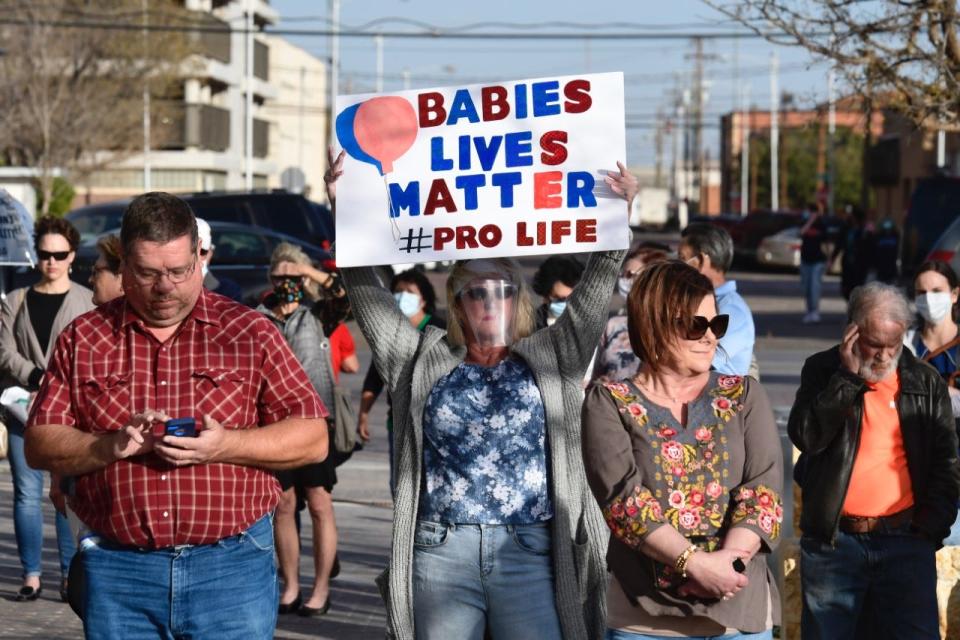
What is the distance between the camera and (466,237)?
5312 millimetres

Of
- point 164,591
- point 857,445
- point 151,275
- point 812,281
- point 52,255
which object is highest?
point 151,275

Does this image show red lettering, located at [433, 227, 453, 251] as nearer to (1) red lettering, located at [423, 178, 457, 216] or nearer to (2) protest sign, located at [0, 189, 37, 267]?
(1) red lettering, located at [423, 178, 457, 216]

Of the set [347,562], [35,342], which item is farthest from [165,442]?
[347,562]

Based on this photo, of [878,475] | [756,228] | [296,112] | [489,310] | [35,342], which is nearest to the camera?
[489,310]

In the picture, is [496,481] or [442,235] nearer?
[496,481]

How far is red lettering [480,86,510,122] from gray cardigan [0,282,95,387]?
11.4 feet

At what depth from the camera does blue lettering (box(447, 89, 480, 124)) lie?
5.44 metres

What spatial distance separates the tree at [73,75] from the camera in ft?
146

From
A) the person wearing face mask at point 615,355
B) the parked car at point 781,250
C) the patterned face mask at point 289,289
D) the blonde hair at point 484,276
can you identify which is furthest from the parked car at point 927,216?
the parked car at point 781,250

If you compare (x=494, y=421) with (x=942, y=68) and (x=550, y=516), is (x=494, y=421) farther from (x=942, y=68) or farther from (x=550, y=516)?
(x=942, y=68)

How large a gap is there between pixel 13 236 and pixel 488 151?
580 centimetres

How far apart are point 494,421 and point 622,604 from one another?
0.71 metres

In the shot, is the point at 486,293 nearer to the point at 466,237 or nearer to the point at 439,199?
the point at 466,237

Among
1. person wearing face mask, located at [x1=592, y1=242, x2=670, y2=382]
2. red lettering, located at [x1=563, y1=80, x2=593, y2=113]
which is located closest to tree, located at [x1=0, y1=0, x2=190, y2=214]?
person wearing face mask, located at [x1=592, y1=242, x2=670, y2=382]
